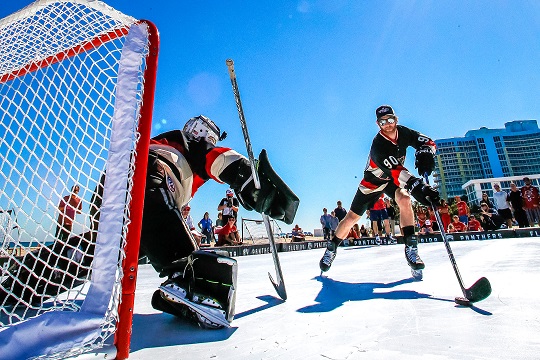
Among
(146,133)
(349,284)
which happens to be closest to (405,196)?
(349,284)

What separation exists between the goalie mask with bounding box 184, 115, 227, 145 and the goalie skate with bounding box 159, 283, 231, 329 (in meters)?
1.00

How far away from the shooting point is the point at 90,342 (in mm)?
894

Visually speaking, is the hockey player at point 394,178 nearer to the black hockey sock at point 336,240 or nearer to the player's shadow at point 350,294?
the black hockey sock at point 336,240

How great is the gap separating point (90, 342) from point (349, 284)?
192 centimetres

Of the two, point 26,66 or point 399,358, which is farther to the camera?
point 26,66

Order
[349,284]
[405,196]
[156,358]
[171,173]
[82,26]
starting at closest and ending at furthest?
[156,358], [82,26], [171,173], [349,284], [405,196]

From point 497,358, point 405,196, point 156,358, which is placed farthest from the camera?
point 405,196

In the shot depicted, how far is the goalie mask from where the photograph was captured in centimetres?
202

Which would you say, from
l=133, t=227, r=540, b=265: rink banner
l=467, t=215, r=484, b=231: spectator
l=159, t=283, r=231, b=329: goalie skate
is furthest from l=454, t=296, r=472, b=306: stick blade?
l=467, t=215, r=484, b=231: spectator

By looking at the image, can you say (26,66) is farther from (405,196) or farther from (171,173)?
(405,196)

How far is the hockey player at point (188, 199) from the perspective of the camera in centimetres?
139

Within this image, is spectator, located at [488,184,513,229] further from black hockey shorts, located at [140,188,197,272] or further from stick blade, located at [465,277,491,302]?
black hockey shorts, located at [140,188,197,272]

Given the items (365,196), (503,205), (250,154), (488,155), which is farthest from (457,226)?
(488,155)

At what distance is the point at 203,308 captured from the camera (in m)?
1.35
